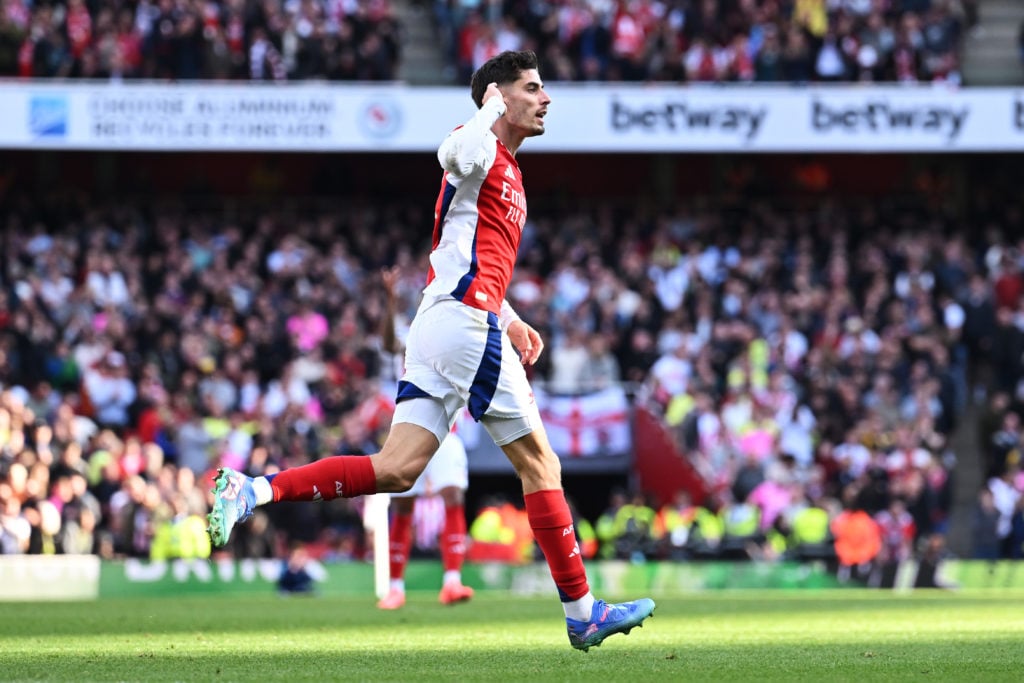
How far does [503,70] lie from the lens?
7.48 m

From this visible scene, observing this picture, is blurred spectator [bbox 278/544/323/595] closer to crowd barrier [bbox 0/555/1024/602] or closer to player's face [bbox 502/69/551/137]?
crowd barrier [bbox 0/555/1024/602]

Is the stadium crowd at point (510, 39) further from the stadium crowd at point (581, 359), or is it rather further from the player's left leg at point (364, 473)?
the player's left leg at point (364, 473)

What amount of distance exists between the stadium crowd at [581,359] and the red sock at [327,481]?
10720 mm

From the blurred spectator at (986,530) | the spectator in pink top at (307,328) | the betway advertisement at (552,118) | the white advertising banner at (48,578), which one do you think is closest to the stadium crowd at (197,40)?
the betway advertisement at (552,118)

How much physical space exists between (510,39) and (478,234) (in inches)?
693

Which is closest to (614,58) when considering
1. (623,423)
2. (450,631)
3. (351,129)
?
(351,129)

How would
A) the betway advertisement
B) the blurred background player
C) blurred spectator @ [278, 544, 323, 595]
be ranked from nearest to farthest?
the blurred background player → blurred spectator @ [278, 544, 323, 595] → the betway advertisement

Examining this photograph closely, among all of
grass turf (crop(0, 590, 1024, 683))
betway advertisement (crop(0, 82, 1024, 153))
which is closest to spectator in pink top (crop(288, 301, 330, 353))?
betway advertisement (crop(0, 82, 1024, 153))

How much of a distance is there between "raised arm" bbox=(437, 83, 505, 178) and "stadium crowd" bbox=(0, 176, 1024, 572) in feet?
36.0

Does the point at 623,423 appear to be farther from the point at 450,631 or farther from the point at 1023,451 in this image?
the point at 450,631

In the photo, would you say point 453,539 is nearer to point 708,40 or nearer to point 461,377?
point 461,377

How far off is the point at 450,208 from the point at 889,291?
58.3 feet

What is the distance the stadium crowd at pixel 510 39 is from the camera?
23359 mm

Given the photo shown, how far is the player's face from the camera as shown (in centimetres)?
748
